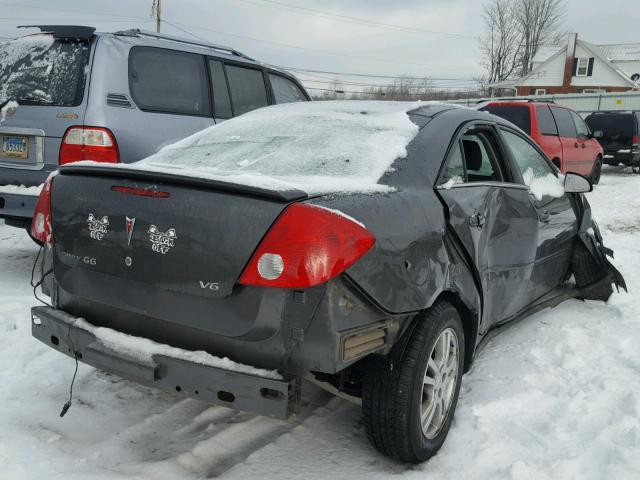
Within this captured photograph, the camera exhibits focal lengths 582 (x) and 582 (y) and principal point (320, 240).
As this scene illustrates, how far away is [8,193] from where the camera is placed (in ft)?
14.9

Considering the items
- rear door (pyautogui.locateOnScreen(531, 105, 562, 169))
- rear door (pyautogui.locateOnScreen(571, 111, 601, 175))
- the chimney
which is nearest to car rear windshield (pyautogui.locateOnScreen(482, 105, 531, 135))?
rear door (pyautogui.locateOnScreen(531, 105, 562, 169))

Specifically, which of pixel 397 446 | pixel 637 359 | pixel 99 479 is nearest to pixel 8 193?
pixel 99 479

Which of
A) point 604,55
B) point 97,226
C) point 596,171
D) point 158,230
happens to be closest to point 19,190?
point 97,226

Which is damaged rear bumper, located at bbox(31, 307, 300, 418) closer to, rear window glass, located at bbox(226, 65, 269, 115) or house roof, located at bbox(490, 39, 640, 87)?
rear window glass, located at bbox(226, 65, 269, 115)

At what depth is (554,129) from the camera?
1112cm

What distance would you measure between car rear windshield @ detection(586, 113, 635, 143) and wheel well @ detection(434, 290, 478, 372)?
1611cm

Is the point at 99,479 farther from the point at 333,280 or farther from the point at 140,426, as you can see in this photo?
the point at 333,280

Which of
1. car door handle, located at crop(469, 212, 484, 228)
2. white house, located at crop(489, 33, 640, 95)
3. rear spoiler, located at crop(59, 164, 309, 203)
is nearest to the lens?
rear spoiler, located at crop(59, 164, 309, 203)

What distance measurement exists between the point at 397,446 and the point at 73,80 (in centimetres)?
379

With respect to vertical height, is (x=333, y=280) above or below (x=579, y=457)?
above

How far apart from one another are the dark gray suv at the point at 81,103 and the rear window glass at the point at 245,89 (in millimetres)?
662

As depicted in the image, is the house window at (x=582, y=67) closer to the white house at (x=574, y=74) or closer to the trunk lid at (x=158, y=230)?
the white house at (x=574, y=74)

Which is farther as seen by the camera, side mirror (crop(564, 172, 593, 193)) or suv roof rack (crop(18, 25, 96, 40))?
suv roof rack (crop(18, 25, 96, 40))

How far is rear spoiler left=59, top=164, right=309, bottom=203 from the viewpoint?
6.81 ft
